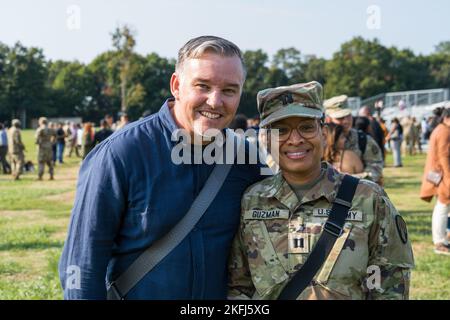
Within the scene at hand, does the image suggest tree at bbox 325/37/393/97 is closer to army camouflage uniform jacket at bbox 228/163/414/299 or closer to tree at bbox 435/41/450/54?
tree at bbox 435/41/450/54

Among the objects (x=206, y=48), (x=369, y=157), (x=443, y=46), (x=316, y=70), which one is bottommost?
A: (x=369, y=157)

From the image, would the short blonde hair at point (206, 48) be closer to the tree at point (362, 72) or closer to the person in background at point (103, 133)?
the person in background at point (103, 133)

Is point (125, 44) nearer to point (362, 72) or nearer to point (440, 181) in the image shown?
point (362, 72)

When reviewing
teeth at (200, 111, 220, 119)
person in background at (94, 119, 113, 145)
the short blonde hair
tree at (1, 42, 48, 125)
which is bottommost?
person in background at (94, 119, 113, 145)

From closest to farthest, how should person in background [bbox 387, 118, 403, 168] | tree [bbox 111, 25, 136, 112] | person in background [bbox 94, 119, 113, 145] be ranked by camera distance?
person in background [bbox 94, 119, 113, 145], person in background [bbox 387, 118, 403, 168], tree [bbox 111, 25, 136, 112]

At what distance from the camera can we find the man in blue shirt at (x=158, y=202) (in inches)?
96.4

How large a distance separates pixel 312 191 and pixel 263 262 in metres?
0.38

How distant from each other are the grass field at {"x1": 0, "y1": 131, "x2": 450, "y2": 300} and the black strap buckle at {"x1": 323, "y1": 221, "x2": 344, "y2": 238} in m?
4.11

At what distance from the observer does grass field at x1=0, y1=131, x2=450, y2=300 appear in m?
6.41

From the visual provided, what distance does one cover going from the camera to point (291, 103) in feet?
8.70

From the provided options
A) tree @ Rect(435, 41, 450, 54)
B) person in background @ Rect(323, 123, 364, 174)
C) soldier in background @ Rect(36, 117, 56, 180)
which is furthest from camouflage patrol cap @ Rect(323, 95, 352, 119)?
tree @ Rect(435, 41, 450, 54)

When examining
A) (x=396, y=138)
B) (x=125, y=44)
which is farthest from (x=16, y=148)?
(x=125, y=44)

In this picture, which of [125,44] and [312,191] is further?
[125,44]

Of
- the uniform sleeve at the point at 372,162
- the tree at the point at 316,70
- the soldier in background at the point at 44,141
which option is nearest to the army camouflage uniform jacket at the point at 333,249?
the uniform sleeve at the point at 372,162
